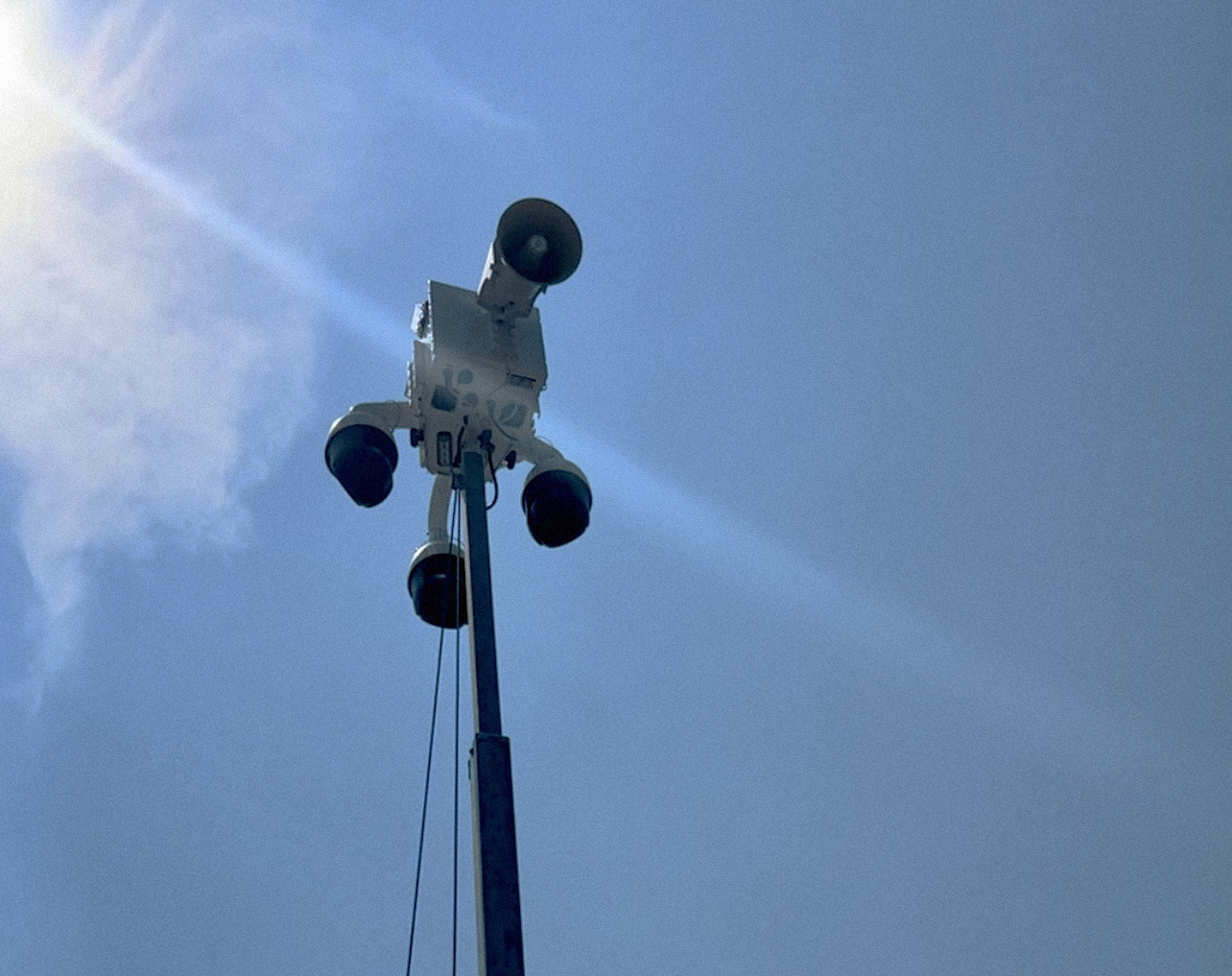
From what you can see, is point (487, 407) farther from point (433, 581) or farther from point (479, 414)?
point (433, 581)

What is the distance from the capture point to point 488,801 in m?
5.75

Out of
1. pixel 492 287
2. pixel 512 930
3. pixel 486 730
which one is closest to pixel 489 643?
pixel 486 730

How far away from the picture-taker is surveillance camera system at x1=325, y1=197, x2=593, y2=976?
7.77 m

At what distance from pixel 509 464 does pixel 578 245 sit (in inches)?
66.1

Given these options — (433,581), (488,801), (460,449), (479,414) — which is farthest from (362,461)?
(488,801)

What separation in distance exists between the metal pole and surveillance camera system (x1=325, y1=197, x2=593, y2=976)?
29.8 inches

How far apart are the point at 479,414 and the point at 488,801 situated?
312 centimetres

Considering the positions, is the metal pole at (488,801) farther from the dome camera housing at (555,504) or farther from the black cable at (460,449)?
the black cable at (460,449)

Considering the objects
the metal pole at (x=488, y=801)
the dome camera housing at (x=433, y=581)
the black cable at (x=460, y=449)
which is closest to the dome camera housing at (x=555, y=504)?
the black cable at (x=460, y=449)

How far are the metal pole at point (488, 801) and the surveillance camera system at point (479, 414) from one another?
756 millimetres

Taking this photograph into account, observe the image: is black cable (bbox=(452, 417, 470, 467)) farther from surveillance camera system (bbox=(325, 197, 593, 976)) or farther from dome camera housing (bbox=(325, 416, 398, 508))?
dome camera housing (bbox=(325, 416, 398, 508))

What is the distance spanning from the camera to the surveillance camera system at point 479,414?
7773mm

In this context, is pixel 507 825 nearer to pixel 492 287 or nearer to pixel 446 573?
pixel 446 573

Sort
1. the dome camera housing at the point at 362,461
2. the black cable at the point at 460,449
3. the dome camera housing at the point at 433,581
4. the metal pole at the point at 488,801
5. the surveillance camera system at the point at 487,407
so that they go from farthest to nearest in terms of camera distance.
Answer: the dome camera housing at the point at 433,581 < the black cable at the point at 460,449 < the surveillance camera system at the point at 487,407 < the dome camera housing at the point at 362,461 < the metal pole at the point at 488,801
